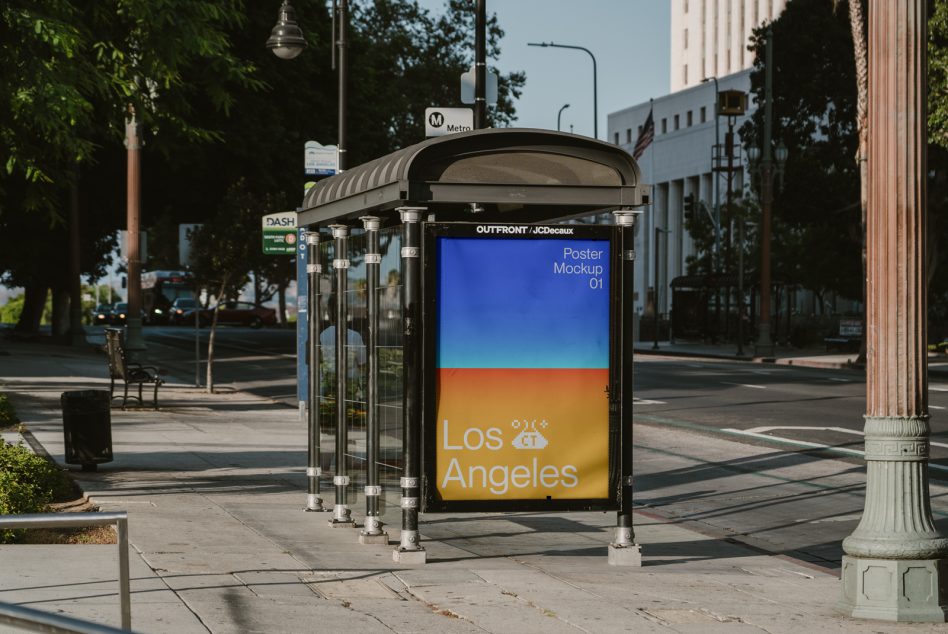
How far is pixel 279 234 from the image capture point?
21.8 metres

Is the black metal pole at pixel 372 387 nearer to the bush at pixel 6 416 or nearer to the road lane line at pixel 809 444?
the road lane line at pixel 809 444

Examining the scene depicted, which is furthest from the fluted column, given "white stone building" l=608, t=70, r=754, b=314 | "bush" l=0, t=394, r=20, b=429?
"white stone building" l=608, t=70, r=754, b=314

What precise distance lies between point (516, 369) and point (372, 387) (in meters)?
1.14

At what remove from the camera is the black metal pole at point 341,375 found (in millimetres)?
10328

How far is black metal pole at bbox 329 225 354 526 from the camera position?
10.3 m

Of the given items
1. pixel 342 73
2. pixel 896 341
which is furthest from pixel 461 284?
pixel 342 73

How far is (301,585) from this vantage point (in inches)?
306

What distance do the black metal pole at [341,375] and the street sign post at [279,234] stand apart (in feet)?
37.2

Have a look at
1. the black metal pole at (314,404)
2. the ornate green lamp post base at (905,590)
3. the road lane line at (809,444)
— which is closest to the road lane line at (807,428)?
the road lane line at (809,444)

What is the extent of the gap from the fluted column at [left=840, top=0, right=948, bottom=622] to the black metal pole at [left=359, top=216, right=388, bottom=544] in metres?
3.41

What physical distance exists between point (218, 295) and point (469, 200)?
1893cm

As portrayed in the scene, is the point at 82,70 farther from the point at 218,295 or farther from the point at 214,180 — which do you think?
the point at 214,180

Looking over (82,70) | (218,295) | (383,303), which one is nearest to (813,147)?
(218,295)

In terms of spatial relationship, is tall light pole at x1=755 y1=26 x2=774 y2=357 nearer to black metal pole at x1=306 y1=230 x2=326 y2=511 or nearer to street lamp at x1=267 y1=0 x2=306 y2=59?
street lamp at x1=267 y1=0 x2=306 y2=59
